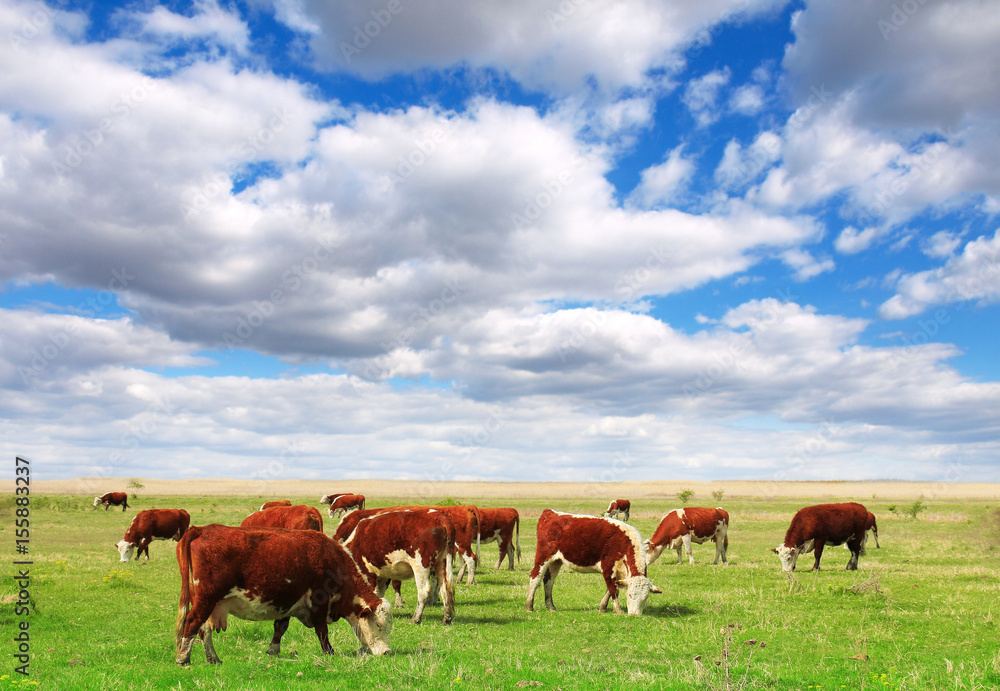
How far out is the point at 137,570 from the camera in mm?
22625

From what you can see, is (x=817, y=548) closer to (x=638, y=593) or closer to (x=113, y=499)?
(x=638, y=593)

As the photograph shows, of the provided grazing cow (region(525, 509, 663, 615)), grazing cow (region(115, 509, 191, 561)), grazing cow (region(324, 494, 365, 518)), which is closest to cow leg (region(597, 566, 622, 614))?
grazing cow (region(525, 509, 663, 615))

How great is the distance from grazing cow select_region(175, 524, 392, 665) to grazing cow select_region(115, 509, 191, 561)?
1849cm

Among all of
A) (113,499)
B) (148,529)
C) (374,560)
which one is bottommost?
(113,499)

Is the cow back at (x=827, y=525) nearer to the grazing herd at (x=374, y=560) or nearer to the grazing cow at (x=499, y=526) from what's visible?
the grazing herd at (x=374, y=560)

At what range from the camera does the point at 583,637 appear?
1302 cm

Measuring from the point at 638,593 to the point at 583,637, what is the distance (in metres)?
2.47

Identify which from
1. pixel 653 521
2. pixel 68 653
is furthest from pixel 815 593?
pixel 653 521

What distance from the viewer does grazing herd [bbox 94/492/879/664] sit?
9562 millimetres

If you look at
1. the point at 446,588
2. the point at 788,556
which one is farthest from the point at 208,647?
the point at 788,556

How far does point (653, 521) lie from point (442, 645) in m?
38.4

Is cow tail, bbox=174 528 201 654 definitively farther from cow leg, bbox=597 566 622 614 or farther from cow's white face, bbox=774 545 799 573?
cow's white face, bbox=774 545 799 573

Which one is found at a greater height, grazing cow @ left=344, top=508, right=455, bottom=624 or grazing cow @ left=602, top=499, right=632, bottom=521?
grazing cow @ left=344, top=508, right=455, bottom=624

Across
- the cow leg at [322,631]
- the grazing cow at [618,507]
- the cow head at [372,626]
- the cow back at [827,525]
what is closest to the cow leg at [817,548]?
the cow back at [827,525]
